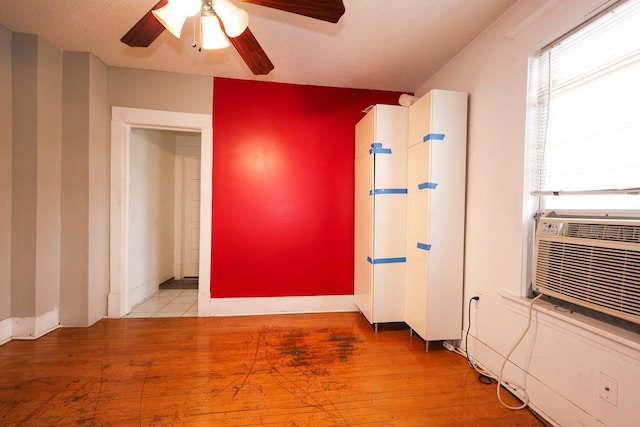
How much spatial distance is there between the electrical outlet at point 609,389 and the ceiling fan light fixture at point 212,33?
8.23 ft

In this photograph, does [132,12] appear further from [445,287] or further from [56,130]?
[445,287]

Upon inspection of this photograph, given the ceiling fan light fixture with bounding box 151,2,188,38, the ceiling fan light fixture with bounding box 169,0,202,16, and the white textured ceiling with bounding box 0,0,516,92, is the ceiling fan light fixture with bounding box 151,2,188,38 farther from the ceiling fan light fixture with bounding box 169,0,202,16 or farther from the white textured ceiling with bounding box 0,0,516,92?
the white textured ceiling with bounding box 0,0,516,92

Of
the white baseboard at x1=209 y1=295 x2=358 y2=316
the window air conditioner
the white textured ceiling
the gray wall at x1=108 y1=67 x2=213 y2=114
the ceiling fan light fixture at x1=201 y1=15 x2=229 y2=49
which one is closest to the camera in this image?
the window air conditioner

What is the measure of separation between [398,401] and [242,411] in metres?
0.94

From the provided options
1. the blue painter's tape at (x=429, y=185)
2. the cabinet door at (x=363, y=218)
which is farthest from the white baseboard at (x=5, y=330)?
the blue painter's tape at (x=429, y=185)

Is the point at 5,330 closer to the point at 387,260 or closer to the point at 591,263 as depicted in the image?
the point at 387,260

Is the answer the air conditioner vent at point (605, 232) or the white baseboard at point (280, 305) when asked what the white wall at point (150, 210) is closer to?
the white baseboard at point (280, 305)

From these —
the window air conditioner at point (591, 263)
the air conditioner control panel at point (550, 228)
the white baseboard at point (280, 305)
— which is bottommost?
the white baseboard at point (280, 305)

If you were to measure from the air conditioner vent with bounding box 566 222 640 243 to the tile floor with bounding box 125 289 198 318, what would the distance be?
331 cm

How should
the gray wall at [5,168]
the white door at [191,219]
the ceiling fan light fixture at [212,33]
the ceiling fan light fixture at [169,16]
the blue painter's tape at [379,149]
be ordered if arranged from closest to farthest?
the ceiling fan light fixture at [169,16] → the ceiling fan light fixture at [212,33] → the gray wall at [5,168] → the blue painter's tape at [379,149] → the white door at [191,219]

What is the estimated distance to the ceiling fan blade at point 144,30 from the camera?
142 centimetres

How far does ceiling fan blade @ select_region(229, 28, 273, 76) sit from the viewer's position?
60.6 inches

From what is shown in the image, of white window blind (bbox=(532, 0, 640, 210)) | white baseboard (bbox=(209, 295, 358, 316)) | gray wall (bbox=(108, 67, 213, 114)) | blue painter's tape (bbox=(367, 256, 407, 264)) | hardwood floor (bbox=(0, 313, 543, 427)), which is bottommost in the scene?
hardwood floor (bbox=(0, 313, 543, 427))

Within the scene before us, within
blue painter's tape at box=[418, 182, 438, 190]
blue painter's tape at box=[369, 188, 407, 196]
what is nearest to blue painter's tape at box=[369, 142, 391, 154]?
blue painter's tape at box=[369, 188, 407, 196]
